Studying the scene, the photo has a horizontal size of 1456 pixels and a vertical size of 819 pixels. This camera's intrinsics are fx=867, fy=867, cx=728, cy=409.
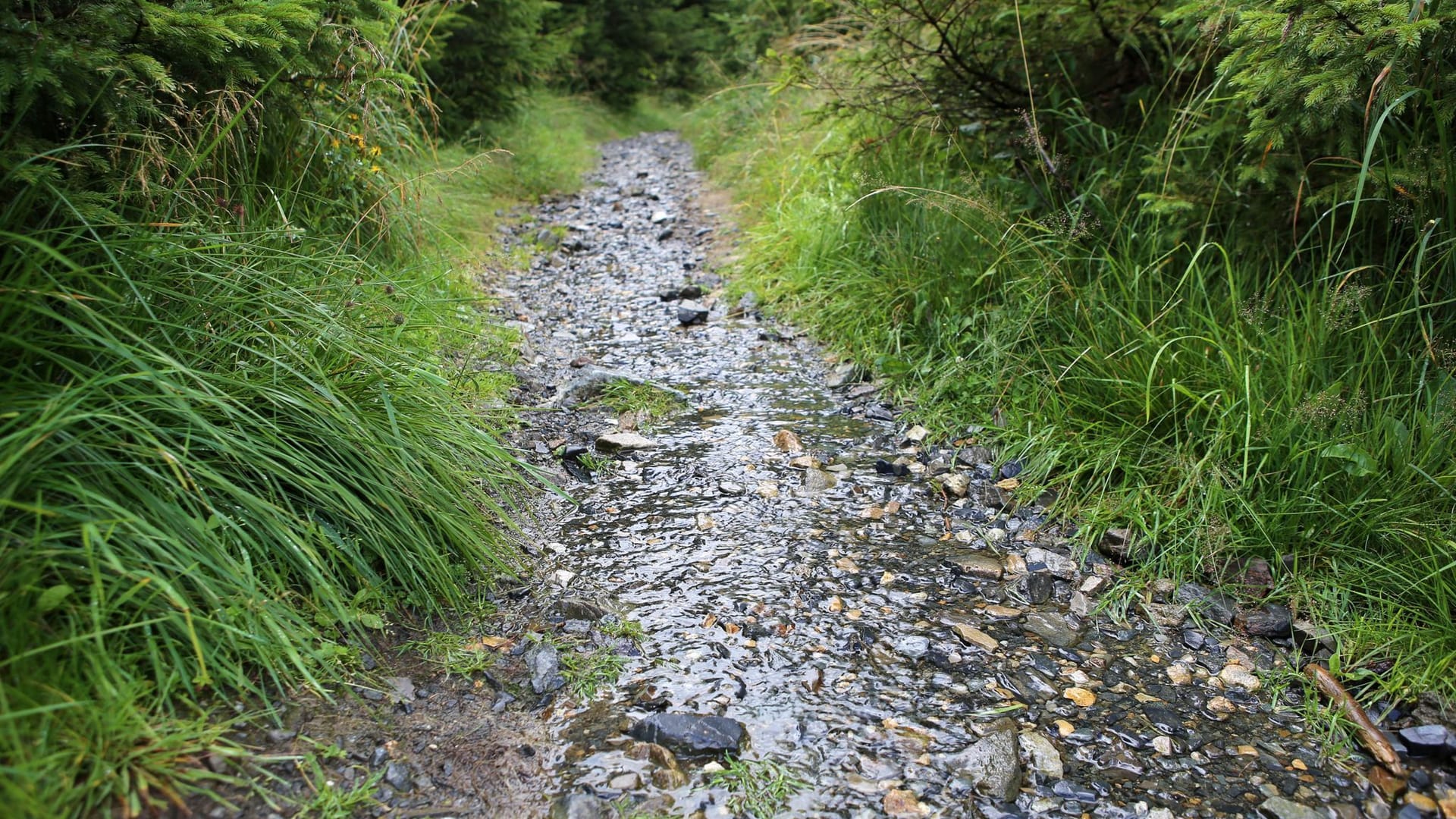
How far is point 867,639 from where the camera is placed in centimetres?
277

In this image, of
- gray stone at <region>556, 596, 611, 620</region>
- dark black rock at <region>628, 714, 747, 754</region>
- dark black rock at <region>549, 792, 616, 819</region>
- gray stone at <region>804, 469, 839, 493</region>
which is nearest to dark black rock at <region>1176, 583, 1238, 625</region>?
gray stone at <region>804, 469, 839, 493</region>

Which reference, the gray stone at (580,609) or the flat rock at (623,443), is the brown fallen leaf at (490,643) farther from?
the flat rock at (623,443)

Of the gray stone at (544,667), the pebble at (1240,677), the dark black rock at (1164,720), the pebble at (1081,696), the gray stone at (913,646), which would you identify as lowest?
the gray stone at (544,667)

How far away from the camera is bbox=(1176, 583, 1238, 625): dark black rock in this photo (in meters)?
2.89

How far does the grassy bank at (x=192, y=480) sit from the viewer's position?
5.98 ft

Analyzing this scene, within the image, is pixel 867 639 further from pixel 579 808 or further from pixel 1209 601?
Answer: pixel 1209 601


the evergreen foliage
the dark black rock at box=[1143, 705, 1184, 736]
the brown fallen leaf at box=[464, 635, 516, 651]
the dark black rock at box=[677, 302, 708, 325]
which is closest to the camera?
the dark black rock at box=[1143, 705, 1184, 736]

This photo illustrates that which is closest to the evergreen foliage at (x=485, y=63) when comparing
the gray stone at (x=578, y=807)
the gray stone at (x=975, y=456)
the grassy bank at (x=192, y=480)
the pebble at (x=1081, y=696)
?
the grassy bank at (x=192, y=480)

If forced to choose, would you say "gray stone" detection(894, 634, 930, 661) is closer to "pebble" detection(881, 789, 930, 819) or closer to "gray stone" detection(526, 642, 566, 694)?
"pebble" detection(881, 789, 930, 819)

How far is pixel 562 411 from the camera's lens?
4309 millimetres

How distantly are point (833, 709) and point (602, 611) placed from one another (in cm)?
82

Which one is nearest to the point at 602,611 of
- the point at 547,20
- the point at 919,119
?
the point at 919,119

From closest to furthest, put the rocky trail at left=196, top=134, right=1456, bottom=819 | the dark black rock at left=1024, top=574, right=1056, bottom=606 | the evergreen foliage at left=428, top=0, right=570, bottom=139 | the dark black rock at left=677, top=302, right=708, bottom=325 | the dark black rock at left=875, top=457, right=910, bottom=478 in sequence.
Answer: the rocky trail at left=196, top=134, right=1456, bottom=819
the dark black rock at left=1024, top=574, right=1056, bottom=606
the dark black rock at left=875, top=457, right=910, bottom=478
the dark black rock at left=677, top=302, right=708, bottom=325
the evergreen foliage at left=428, top=0, right=570, bottom=139

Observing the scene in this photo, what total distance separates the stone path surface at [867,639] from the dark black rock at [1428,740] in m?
0.19
